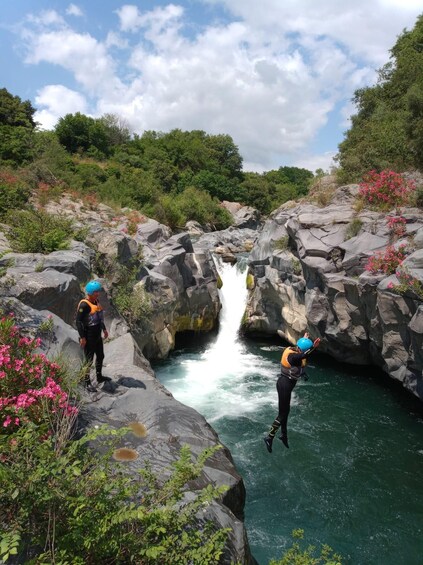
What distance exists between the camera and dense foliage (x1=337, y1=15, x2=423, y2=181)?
47.4 feet

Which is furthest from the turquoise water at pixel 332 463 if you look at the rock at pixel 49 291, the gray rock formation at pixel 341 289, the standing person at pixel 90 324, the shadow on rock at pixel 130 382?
the rock at pixel 49 291

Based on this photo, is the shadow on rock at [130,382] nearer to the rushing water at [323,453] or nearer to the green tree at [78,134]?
the rushing water at [323,453]

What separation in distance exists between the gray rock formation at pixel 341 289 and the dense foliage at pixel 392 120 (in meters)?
2.56

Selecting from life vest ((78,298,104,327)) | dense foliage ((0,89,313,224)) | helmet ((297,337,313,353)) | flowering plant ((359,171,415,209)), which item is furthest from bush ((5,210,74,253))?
flowering plant ((359,171,415,209))

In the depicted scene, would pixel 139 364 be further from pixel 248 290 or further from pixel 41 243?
pixel 248 290

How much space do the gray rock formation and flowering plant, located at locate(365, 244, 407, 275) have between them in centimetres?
19

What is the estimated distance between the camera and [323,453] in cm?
875

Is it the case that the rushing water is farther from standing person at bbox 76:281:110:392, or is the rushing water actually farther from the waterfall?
standing person at bbox 76:281:110:392

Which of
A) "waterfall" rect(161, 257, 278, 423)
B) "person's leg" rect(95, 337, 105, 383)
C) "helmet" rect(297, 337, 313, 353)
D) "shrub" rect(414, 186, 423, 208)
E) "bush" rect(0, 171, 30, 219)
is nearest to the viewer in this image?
"helmet" rect(297, 337, 313, 353)

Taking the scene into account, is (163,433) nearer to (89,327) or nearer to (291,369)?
(89,327)

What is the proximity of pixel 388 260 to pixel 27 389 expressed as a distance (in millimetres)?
9421

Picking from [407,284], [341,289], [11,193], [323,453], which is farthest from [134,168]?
Answer: [323,453]

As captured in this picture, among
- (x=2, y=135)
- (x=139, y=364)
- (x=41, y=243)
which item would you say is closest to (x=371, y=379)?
(x=139, y=364)

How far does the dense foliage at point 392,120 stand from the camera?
14.5 meters
